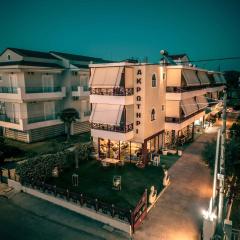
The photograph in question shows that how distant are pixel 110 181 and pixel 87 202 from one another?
4.46 m

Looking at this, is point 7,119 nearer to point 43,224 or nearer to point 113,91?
point 113,91

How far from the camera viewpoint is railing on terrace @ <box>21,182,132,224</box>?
42.9 feet

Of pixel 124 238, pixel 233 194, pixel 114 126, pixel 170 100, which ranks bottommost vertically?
pixel 124 238

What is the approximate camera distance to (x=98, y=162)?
76.3 feet

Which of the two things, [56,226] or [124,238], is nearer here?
[124,238]

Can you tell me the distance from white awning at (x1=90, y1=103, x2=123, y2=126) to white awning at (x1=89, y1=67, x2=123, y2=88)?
2.01 meters

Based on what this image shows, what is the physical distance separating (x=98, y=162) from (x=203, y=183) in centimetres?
1036

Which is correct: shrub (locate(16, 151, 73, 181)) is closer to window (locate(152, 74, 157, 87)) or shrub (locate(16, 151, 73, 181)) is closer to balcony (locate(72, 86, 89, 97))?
window (locate(152, 74, 157, 87))

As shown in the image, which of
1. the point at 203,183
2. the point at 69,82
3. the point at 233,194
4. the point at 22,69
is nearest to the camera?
the point at 233,194

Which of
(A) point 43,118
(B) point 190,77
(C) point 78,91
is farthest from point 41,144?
(B) point 190,77

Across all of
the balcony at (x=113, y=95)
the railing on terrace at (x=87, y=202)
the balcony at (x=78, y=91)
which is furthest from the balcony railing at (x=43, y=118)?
the railing on terrace at (x=87, y=202)

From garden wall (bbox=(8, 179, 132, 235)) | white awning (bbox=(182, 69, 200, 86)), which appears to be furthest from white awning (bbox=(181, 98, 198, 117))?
garden wall (bbox=(8, 179, 132, 235))

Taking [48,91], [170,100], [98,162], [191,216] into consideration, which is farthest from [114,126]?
[48,91]

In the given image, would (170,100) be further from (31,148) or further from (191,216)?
(31,148)
